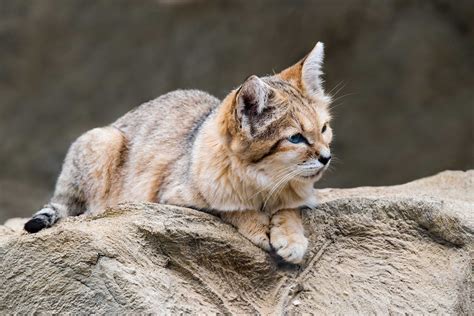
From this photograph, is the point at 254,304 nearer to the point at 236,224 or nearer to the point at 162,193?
the point at 236,224

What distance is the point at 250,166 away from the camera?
477 centimetres

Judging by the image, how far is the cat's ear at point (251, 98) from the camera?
4.64 metres

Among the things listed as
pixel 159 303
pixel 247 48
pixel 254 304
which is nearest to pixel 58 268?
pixel 159 303

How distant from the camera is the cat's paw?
15.3 ft

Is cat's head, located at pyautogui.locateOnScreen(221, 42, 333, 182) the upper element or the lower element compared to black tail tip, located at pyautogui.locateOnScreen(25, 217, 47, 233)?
upper

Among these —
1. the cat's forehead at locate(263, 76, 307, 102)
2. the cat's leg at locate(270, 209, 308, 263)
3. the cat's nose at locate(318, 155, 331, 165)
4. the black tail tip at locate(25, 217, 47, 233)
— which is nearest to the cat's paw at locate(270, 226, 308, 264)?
the cat's leg at locate(270, 209, 308, 263)

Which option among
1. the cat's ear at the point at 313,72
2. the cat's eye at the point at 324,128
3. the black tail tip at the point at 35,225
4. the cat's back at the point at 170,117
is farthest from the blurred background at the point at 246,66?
the black tail tip at the point at 35,225

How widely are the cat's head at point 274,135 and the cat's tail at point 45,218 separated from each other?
4.05ft

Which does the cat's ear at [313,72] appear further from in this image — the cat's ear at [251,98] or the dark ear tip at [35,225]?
the dark ear tip at [35,225]

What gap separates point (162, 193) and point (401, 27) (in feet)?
20.9

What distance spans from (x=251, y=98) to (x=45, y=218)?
1.51 meters

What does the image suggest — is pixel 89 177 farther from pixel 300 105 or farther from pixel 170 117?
pixel 300 105

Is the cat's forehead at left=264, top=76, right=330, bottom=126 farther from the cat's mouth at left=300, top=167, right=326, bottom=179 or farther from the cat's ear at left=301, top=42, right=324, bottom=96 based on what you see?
the cat's mouth at left=300, top=167, right=326, bottom=179

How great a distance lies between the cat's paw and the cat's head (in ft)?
1.03
